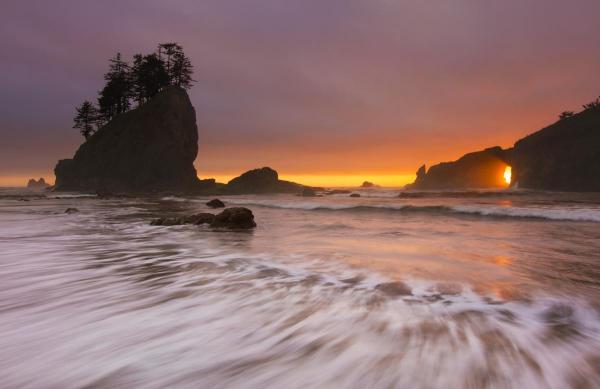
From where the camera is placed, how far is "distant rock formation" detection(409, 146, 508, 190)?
9869 cm

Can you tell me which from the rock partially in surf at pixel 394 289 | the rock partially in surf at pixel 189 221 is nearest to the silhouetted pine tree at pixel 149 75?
the rock partially in surf at pixel 189 221

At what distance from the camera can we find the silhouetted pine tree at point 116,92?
68.4 m

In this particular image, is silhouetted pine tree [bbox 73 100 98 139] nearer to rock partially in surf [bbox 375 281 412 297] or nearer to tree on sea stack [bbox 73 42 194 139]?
tree on sea stack [bbox 73 42 194 139]

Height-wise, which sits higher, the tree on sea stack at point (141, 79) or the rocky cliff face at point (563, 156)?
the tree on sea stack at point (141, 79)

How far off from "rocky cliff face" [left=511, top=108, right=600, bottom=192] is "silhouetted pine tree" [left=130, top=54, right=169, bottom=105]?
215 ft

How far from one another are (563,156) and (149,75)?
7011cm

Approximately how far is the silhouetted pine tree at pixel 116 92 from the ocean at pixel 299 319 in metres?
69.1

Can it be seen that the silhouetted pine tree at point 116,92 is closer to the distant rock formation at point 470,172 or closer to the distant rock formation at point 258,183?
the distant rock formation at point 258,183

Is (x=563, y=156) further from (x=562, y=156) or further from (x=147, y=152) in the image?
(x=147, y=152)

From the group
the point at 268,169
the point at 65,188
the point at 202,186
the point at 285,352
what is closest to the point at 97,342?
the point at 285,352

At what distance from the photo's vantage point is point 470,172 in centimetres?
10462

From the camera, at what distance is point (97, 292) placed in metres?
4.87

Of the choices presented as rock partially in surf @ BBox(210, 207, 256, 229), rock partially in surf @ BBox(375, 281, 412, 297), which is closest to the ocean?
rock partially in surf @ BBox(375, 281, 412, 297)

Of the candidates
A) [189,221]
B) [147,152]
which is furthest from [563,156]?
[147,152]
